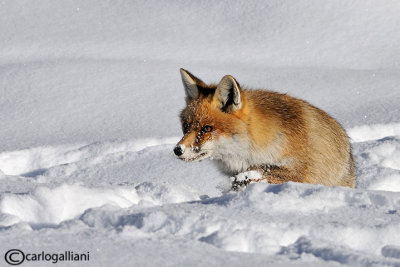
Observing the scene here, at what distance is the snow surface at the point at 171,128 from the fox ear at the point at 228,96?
21.8 inches

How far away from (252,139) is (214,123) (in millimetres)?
277

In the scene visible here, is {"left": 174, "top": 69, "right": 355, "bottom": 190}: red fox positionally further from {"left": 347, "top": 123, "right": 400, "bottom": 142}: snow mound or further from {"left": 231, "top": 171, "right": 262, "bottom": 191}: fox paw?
{"left": 347, "top": 123, "right": 400, "bottom": 142}: snow mound

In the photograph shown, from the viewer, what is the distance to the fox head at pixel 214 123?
3543 millimetres

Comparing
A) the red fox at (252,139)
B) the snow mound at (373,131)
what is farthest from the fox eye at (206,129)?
the snow mound at (373,131)

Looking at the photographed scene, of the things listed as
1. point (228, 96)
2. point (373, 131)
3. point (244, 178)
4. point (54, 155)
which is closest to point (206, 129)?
point (228, 96)

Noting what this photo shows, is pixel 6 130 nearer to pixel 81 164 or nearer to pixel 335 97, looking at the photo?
pixel 81 164

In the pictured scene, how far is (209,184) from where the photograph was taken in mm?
4527

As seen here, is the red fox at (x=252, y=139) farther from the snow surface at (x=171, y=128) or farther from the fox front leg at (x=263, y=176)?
the snow surface at (x=171, y=128)

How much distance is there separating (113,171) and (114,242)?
240 centimetres

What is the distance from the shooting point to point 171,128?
5.49 m

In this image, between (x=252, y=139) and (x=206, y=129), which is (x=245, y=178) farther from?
(x=206, y=129)

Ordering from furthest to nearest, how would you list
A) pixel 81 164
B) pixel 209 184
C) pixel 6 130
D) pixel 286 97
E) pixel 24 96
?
pixel 24 96
pixel 6 130
pixel 81 164
pixel 209 184
pixel 286 97

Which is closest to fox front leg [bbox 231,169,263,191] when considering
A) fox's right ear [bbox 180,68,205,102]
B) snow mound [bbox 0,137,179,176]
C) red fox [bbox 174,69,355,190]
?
red fox [bbox 174,69,355,190]

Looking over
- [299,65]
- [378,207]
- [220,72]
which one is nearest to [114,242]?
[378,207]
